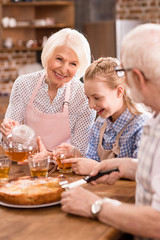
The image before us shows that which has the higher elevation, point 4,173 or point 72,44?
point 72,44

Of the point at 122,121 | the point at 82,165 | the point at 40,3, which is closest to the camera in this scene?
the point at 82,165

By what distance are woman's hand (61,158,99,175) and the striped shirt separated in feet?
1.74

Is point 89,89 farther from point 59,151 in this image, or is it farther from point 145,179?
point 145,179

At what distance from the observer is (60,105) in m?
2.47

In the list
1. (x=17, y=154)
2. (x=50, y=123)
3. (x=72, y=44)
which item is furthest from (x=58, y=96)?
(x=17, y=154)

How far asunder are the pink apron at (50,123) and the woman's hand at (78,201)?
1.09 m

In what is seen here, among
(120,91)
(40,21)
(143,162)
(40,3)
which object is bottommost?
(143,162)

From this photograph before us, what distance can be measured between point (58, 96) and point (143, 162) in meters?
1.29

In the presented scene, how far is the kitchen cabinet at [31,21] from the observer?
620 centimetres

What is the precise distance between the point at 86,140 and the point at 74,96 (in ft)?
0.99

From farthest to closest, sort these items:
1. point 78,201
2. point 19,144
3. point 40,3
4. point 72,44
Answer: point 40,3 < point 72,44 < point 19,144 < point 78,201

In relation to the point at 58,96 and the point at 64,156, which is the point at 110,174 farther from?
the point at 58,96

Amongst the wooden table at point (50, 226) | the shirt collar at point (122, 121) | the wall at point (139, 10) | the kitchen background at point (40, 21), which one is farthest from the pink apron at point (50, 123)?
the wall at point (139, 10)

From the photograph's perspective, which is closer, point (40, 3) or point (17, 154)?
point (17, 154)
